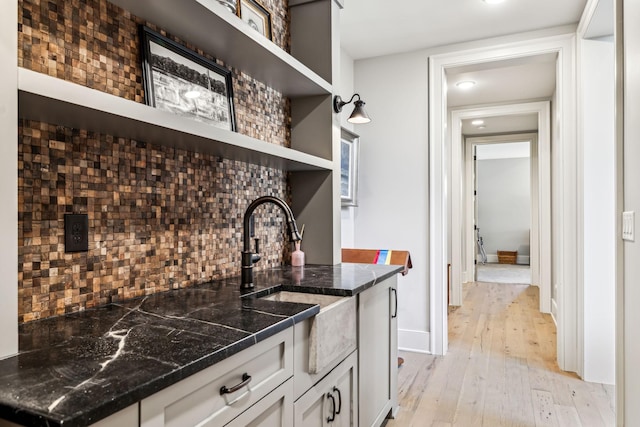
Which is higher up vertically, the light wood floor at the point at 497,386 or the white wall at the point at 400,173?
the white wall at the point at 400,173

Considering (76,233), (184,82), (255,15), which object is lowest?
(76,233)

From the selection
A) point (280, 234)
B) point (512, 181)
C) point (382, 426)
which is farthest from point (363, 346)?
point (512, 181)

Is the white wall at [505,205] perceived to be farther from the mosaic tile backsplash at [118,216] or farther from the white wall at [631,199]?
the mosaic tile backsplash at [118,216]

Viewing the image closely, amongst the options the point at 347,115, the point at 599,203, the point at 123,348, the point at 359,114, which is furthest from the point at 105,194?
the point at 599,203

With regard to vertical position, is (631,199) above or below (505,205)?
below

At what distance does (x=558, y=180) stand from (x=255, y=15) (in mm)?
2368

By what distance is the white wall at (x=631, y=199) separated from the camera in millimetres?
1449

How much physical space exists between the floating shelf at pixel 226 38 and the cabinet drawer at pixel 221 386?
1.09 meters

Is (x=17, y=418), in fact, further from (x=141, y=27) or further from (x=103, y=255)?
(x=141, y=27)

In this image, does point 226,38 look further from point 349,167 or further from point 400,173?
point 400,173

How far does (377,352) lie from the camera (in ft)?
6.61

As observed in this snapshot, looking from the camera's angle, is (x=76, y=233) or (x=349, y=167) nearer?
(x=76, y=233)

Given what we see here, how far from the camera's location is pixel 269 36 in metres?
2.17

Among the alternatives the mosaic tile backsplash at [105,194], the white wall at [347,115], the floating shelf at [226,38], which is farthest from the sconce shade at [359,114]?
the mosaic tile backsplash at [105,194]
